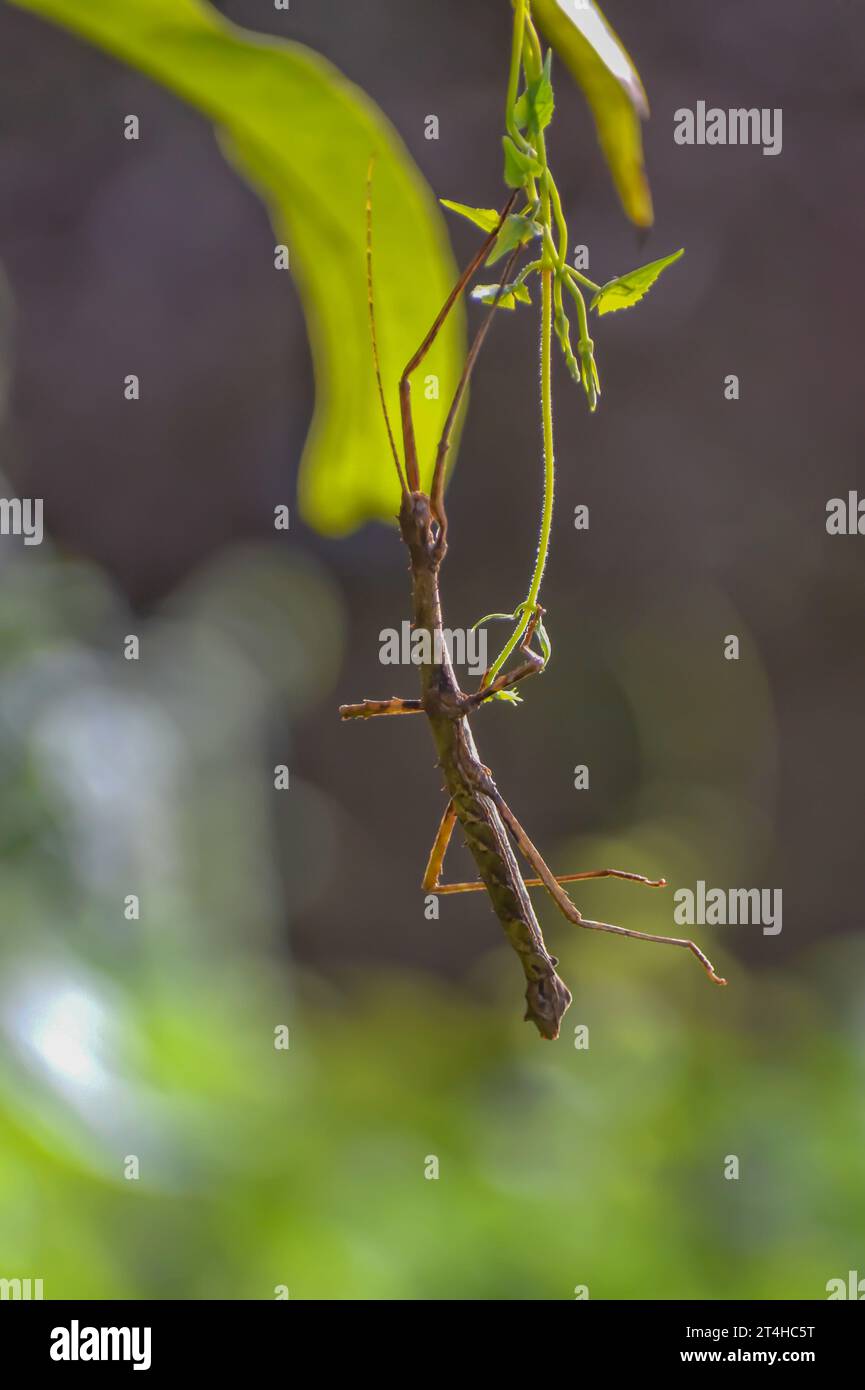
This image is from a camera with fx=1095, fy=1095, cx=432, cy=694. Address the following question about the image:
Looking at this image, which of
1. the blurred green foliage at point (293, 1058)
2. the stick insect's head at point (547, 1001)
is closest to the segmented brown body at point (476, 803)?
the stick insect's head at point (547, 1001)

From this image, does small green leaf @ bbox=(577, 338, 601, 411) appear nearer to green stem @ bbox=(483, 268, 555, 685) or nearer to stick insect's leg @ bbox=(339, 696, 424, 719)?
green stem @ bbox=(483, 268, 555, 685)

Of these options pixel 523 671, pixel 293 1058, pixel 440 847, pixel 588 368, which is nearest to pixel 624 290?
pixel 588 368

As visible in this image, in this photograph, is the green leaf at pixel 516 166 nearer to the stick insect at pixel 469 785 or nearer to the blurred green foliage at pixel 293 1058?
the stick insect at pixel 469 785

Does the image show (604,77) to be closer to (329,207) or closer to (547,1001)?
(329,207)
